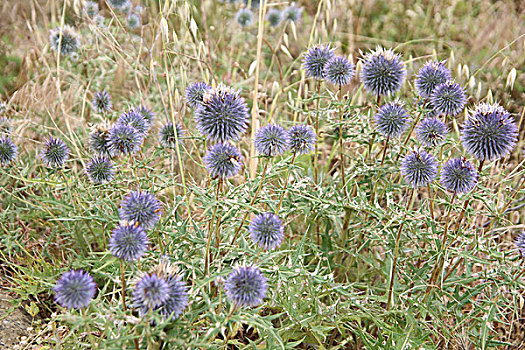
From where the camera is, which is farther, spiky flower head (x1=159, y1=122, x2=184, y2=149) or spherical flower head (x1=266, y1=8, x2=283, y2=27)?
spherical flower head (x1=266, y1=8, x2=283, y2=27)

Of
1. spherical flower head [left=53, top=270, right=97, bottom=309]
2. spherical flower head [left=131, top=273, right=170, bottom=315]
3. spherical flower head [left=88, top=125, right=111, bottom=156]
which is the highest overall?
spherical flower head [left=88, top=125, right=111, bottom=156]

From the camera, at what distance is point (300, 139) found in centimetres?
213

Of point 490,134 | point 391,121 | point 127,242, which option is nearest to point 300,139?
point 391,121

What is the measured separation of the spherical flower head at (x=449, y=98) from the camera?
2223mm

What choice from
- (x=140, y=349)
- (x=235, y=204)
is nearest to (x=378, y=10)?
(x=235, y=204)

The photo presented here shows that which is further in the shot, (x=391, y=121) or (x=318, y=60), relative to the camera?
(x=318, y=60)

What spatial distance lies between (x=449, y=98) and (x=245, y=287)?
4.47 feet

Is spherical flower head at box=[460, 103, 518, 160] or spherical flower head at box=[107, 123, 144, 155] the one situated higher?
spherical flower head at box=[460, 103, 518, 160]

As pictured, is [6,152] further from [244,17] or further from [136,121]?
[244,17]

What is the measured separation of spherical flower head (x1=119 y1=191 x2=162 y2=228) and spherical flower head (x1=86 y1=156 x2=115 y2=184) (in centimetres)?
53

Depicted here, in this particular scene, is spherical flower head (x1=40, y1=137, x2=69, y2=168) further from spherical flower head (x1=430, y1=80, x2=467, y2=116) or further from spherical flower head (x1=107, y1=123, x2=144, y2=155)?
spherical flower head (x1=430, y1=80, x2=467, y2=116)

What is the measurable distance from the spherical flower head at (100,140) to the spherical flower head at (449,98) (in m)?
1.57

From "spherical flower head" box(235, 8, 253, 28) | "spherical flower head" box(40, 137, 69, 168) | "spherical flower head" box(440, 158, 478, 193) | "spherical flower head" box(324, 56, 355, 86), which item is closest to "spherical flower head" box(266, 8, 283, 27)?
"spherical flower head" box(235, 8, 253, 28)

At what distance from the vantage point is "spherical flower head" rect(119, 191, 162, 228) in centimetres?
177
